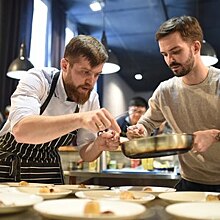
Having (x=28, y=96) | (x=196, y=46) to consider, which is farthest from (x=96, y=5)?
(x=28, y=96)

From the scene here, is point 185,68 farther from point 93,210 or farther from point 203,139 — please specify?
point 93,210

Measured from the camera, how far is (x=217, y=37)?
6.38 meters

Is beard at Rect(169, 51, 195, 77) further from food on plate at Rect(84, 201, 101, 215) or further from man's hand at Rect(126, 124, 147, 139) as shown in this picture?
food on plate at Rect(84, 201, 101, 215)

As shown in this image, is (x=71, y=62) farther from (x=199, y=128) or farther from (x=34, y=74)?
(x=199, y=128)

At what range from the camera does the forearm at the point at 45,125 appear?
132 cm

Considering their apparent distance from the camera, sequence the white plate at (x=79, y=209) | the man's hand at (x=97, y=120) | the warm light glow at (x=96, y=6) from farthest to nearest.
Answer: the warm light glow at (x=96, y=6), the man's hand at (x=97, y=120), the white plate at (x=79, y=209)

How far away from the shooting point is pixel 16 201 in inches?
35.2

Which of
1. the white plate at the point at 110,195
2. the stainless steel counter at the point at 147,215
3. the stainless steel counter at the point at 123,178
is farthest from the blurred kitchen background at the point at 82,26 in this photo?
the stainless steel counter at the point at 147,215

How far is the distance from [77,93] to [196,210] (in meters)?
1.01

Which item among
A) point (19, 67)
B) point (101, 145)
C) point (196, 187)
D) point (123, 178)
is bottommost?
point (123, 178)

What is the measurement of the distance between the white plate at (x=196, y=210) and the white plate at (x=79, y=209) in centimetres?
8

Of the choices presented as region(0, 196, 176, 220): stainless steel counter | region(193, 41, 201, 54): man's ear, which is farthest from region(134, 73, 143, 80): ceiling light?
region(0, 196, 176, 220): stainless steel counter

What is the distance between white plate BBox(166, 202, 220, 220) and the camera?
733 mm

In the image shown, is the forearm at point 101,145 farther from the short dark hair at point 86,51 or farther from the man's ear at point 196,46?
the man's ear at point 196,46
